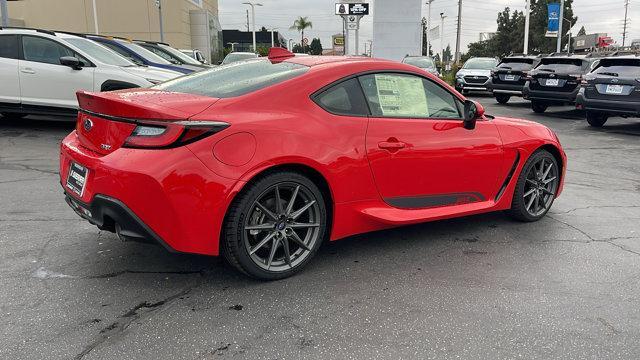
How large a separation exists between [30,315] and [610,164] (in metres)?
7.92

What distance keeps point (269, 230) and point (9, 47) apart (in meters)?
8.06

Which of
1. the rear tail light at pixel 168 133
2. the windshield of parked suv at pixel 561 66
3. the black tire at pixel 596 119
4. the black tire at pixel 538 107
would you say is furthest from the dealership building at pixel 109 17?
the rear tail light at pixel 168 133

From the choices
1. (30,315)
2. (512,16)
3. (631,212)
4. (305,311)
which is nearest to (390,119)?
(305,311)

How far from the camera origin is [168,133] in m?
3.10

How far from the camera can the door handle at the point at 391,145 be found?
3777mm

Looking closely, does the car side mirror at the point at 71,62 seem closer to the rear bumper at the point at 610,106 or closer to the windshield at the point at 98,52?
the windshield at the point at 98,52

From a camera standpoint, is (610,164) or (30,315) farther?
(610,164)

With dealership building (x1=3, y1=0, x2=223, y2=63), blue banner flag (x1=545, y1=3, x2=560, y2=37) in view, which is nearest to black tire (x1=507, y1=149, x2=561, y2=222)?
blue banner flag (x1=545, y1=3, x2=560, y2=37)

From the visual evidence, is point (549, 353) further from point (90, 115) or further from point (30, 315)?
point (90, 115)

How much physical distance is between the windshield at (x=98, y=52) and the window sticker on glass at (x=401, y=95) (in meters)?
6.80

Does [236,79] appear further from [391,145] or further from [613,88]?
[613,88]

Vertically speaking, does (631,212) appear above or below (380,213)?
below

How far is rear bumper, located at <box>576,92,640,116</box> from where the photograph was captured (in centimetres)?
1089

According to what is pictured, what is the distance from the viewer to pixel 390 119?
3.90 metres
